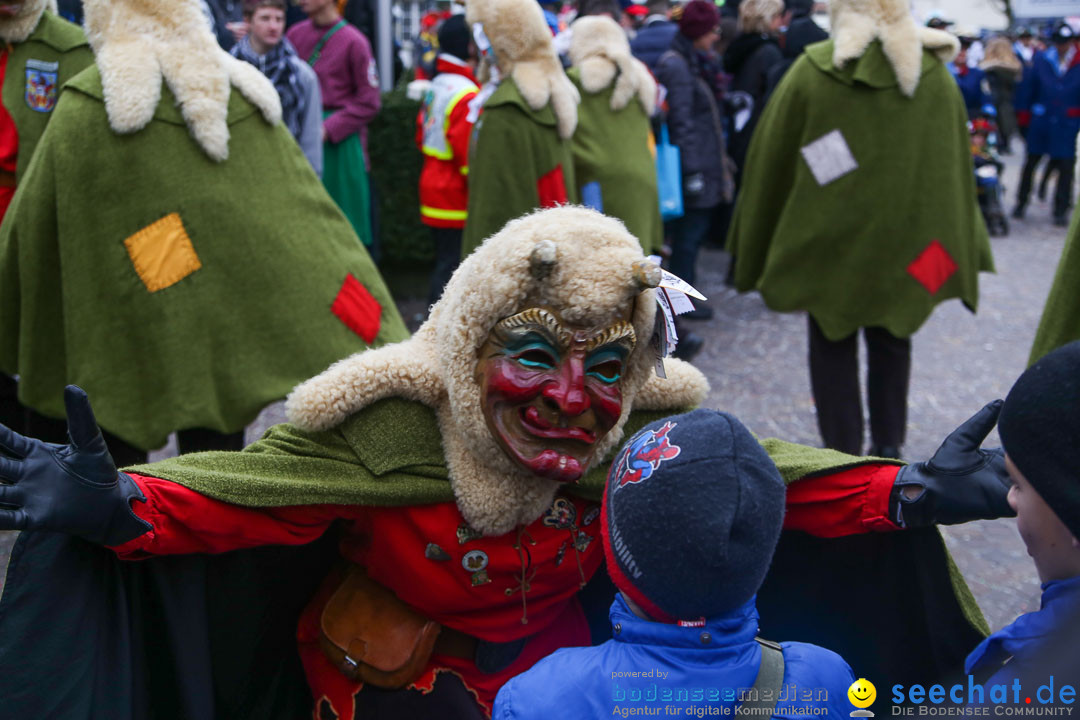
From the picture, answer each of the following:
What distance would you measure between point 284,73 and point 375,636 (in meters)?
3.79

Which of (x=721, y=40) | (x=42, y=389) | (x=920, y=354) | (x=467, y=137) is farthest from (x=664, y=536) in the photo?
(x=721, y=40)

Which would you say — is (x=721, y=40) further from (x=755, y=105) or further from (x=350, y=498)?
(x=350, y=498)

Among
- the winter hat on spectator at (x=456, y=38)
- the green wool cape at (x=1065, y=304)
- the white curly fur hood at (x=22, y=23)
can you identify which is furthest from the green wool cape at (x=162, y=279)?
the winter hat on spectator at (x=456, y=38)

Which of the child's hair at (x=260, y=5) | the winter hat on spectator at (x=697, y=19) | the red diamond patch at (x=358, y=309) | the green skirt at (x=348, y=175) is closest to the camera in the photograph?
the red diamond patch at (x=358, y=309)

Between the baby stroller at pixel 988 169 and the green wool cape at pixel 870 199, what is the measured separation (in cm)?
674

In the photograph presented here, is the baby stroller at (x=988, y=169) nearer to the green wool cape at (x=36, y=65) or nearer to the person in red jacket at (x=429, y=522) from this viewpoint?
the green wool cape at (x=36, y=65)

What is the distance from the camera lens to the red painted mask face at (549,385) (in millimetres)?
2188

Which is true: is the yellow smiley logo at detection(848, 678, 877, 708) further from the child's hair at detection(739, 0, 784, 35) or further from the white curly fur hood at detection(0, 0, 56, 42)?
the child's hair at detection(739, 0, 784, 35)

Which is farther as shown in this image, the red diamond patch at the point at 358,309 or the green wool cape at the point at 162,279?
the red diamond patch at the point at 358,309

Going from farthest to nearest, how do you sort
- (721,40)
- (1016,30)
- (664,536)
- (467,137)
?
(1016,30), (721,40), (467,137), (664,536)

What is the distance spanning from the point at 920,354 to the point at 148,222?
5.42 metres

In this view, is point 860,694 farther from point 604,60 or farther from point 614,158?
point 604,60

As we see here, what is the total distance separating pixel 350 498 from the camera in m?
2.30

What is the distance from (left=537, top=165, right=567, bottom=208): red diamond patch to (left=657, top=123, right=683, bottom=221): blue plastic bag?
4.88 feet
